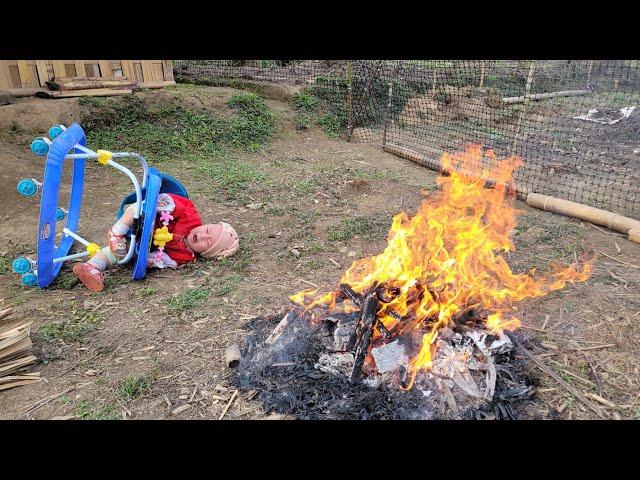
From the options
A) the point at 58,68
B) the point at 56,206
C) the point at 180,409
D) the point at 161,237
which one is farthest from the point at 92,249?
the point at 58,68

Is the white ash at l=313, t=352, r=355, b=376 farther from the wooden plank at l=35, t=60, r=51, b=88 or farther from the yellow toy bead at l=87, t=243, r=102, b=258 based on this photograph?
the wooden plank at l=35, t=60, r=51, b=88

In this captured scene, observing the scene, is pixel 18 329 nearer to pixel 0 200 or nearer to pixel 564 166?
pixel 0 200

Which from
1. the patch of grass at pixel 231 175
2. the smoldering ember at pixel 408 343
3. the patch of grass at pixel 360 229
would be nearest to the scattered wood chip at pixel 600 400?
the smoldering ember at pixel 408 343

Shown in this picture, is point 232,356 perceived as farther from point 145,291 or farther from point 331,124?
point 331,124

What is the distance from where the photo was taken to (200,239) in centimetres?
536

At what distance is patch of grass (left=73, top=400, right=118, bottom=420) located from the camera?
3.19 metres

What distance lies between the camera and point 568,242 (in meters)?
5.77

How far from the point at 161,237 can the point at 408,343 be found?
9.69 ft

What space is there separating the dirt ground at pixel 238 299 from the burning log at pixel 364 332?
2.22 ft

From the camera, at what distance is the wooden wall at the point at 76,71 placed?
937 cm

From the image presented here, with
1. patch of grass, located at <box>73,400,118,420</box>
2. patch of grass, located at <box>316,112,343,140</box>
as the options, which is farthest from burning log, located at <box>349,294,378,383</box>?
patch of grass, located at <box>316,112,343,140</box>

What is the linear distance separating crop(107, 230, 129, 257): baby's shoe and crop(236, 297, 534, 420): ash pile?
2064 millimetres

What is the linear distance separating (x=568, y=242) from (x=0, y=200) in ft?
25.7
